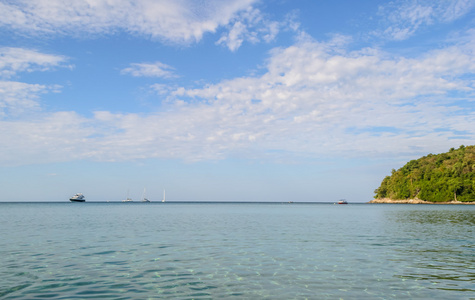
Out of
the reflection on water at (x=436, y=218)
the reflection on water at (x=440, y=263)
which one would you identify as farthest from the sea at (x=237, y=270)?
the reflection on water at (x=436, y=218)

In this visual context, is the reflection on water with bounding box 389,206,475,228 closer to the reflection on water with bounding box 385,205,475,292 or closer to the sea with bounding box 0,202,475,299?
the reflection on water with bounding box 385,205,475,292

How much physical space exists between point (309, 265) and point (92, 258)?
1621 centimetres

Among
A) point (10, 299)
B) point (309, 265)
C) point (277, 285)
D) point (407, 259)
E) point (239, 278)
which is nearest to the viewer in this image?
point (10, 299)

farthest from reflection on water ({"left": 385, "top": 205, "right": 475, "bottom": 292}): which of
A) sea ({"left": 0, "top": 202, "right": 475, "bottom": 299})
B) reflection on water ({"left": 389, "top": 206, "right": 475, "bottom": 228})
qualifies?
reflection on water ({"left": 389, "top": 206, "right": 475, "bottom": 228})

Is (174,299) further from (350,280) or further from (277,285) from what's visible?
(350,280)

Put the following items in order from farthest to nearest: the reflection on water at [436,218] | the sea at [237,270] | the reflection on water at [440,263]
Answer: the reflection on water at [436,218]
the reflection on water at [440,263]
the sea at [237,270]

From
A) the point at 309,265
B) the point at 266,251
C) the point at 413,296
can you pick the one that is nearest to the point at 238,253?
the point at 266,251

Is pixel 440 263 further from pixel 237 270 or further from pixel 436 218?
pixel 436 218

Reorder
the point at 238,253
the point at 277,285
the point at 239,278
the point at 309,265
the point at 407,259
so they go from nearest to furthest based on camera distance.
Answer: the point at 277,285 → the point at 239,278 → the point at 309,265 → the point at 407,259 → the point at 238,253

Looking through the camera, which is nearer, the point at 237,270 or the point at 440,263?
the point at 237,270

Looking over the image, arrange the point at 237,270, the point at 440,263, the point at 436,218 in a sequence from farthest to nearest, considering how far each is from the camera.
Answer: the point at 436,218 → the point at 440,263 → the point at 237,270

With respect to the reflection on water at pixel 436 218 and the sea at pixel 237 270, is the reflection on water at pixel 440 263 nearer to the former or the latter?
the sea at pixel 237 270

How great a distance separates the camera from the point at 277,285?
1722 centimetres

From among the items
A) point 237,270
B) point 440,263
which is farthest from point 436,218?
point 237,270
